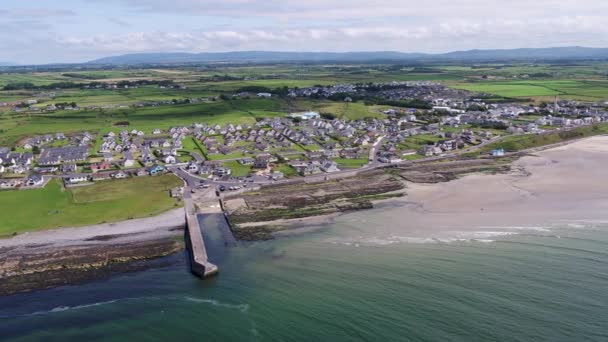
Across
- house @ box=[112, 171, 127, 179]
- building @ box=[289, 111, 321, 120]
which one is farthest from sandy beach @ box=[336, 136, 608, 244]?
building @ box=[289, 111, 321, 120]

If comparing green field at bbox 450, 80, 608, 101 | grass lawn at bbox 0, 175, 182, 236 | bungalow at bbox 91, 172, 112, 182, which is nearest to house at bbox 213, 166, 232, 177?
grass lawn at bbox 0, 175, 182, 236

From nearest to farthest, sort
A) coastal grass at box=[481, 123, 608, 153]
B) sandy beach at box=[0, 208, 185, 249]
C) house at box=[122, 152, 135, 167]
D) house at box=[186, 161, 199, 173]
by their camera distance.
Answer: sandy beach at box=[0, 208, 185, 249]
house at box=[186, 161, 199, 173]
house at box=[122, 152, 135, 167]
coastal grass at box=[481, 123, 608, 153]

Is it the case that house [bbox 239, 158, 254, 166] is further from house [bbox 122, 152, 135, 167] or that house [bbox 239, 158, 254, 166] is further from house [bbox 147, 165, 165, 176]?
house [bbox 122, 152, 135, 167]

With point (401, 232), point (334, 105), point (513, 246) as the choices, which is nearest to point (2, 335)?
point (401, 232)

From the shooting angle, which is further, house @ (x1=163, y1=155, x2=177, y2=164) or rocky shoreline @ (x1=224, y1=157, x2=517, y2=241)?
house @ (x1=163, y1=155, x2=177, y2=164)

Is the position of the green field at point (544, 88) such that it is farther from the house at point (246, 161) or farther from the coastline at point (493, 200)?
the house at point (246, 161)

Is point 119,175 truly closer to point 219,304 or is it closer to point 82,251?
point 82,251

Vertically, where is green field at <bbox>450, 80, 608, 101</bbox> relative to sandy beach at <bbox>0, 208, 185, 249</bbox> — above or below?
above

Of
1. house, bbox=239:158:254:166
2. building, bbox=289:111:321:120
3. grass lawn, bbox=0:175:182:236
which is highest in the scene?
building, bbox=289:111:321:120

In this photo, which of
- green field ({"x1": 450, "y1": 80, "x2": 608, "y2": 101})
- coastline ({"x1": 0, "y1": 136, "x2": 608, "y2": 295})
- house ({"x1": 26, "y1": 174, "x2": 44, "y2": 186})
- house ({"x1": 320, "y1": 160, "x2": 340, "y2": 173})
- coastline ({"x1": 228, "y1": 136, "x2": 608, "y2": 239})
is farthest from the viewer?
green field ({"x1": 450, "y1": 80, "x2": 608, "y2": 101})
